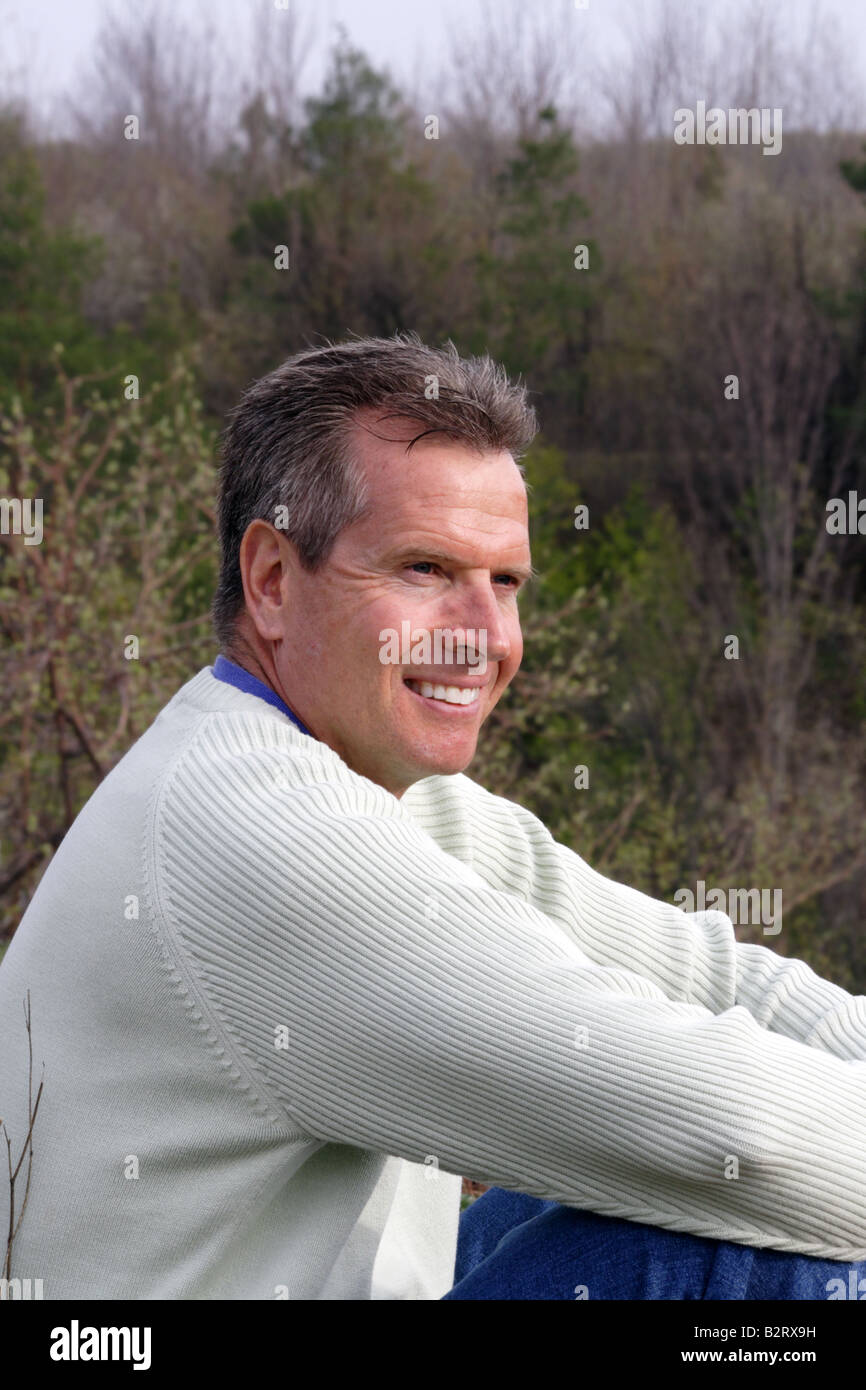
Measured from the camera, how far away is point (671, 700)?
13.9 metres

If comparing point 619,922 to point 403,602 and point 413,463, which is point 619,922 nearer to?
point 403,602

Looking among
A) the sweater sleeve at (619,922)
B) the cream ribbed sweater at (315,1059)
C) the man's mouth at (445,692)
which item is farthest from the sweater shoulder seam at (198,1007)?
the sweater sleeve at (619,922)

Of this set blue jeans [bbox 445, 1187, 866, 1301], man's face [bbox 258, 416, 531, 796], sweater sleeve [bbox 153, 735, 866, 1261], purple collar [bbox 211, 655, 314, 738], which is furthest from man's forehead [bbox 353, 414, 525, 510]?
blue jeans [bbox 445, 1187, 866, 1301]

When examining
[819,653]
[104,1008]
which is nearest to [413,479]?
[104,1008]

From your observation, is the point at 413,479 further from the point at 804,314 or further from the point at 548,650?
the point at 804,314

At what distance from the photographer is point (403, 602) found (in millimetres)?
1761

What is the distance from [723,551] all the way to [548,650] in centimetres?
567

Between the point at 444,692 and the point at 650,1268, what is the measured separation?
0.66 meters

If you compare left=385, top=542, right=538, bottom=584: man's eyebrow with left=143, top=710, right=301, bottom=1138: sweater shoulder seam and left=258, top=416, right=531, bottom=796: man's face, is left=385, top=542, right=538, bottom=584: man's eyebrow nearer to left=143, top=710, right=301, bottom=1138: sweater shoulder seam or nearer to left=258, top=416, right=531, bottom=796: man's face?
left=258, top=416, right=531, bottom=796: man's face

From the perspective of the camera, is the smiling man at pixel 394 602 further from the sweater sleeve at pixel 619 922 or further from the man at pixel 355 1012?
the sweater sleeve at pixel 619 922

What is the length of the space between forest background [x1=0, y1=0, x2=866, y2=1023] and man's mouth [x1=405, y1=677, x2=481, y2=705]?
601cm

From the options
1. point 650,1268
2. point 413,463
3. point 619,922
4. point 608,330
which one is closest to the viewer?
point 650,1268

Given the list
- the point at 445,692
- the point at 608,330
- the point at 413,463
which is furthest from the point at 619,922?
the point at 608,330

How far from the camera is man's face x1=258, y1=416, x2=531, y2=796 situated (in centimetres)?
175
